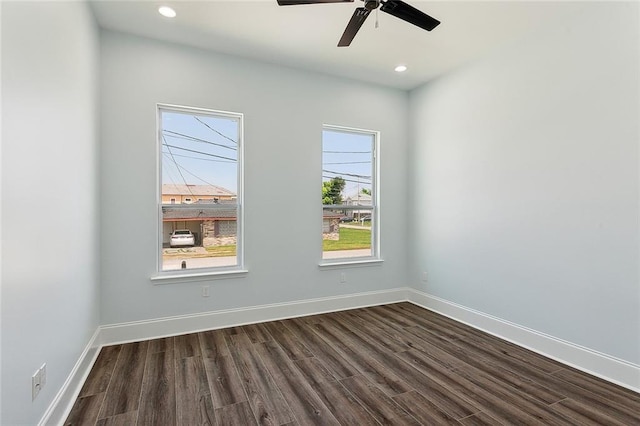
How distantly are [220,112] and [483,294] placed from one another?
3641 millimetres

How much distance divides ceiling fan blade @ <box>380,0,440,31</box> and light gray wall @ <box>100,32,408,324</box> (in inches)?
70.4

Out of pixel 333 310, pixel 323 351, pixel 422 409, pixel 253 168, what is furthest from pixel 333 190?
pixel 422 409

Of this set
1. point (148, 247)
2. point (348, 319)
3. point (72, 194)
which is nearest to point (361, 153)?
point (348, 319)

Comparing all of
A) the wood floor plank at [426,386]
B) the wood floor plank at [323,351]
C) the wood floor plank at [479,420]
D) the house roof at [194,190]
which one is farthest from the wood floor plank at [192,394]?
the house roof at [194,190]

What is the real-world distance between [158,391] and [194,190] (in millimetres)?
2002

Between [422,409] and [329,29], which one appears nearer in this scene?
[422,409]

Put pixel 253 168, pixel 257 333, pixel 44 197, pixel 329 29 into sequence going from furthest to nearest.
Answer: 1. pixel 253 168
2. pixel 257 333
3. pixel 329 29
4. pixel 44 197

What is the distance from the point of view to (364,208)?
4.41 meters

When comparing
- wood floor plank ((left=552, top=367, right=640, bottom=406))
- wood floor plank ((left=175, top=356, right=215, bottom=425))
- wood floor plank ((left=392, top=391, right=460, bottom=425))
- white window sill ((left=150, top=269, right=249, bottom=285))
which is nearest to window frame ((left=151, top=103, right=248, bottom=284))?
white window sill ((left=150, top=269, right=249, bottom=285))

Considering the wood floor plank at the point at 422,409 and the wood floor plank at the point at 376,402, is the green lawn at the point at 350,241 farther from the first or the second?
the wood floor plank at the point at 422,409

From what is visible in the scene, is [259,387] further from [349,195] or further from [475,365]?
[349,195]

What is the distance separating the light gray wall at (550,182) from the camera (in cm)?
238

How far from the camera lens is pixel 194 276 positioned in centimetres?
333

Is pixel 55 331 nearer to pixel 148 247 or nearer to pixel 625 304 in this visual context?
pixel 148 247
